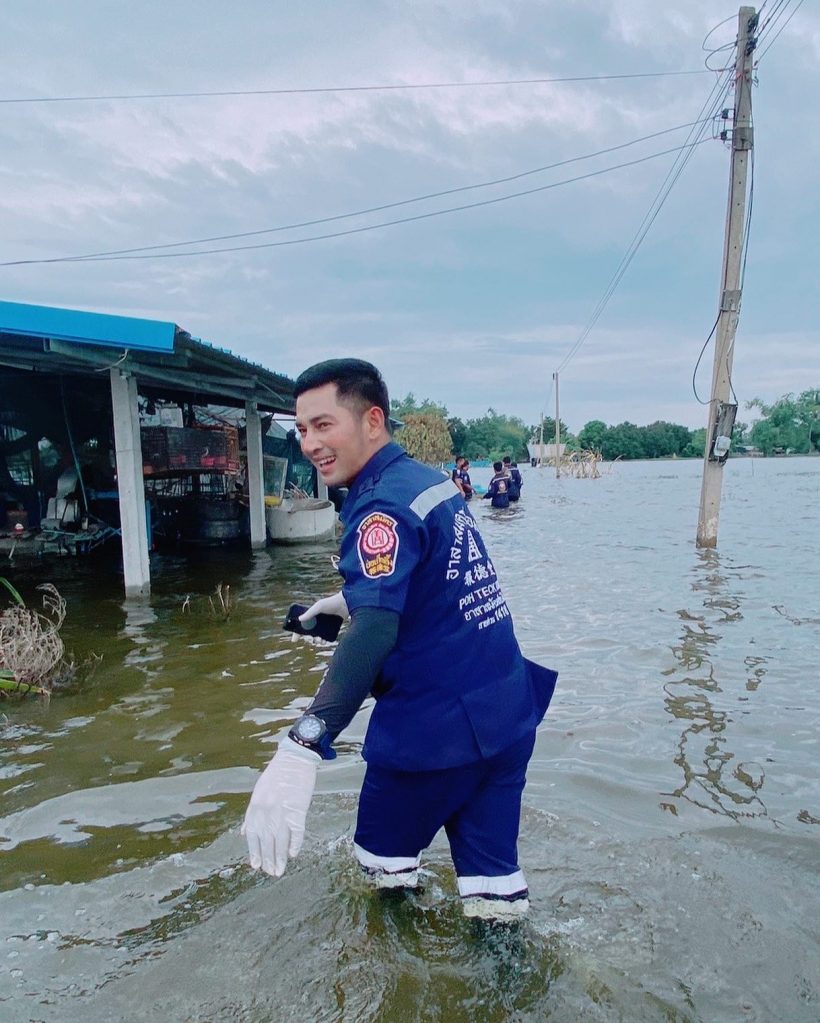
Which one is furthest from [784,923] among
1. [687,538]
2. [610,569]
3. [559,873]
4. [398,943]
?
[687,538]

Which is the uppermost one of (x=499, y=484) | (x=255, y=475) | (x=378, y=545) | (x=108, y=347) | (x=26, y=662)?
(x=108, y=347)

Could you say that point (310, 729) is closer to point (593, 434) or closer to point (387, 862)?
point (387, 862)

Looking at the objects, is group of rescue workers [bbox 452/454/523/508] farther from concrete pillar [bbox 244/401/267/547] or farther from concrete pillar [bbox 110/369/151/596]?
concrete pillar [bbox 110/369/151/596]

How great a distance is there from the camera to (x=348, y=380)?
2.08 m

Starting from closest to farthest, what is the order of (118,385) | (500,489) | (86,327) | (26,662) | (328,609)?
(328,609)
(26,662)
(86,327)
(118,385)
(500,489)

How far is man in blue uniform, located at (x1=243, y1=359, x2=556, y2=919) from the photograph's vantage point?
5.82ft

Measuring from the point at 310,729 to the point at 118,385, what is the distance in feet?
26.6

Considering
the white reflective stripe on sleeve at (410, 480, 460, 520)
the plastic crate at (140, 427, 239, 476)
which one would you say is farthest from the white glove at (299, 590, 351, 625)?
the plastic crate at (140, 427, 239, 476)

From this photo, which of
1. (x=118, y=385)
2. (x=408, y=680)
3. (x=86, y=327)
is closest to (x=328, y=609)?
(x=408, y=680)

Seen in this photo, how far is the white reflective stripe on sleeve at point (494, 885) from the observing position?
7.13 ft

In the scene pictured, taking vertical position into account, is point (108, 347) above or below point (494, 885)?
above

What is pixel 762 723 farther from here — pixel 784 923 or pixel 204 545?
pixel 204 545

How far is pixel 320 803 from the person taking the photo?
367 centimetres

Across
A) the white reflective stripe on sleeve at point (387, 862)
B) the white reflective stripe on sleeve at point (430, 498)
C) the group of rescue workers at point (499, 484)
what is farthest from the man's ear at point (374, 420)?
the group of rescue workers at point (499, 484)
